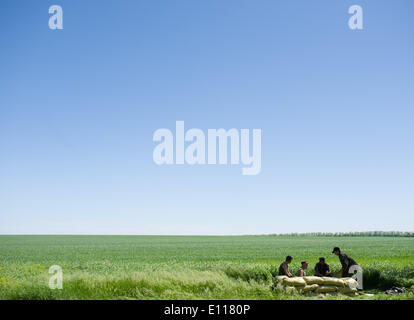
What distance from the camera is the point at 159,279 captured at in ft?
39.4

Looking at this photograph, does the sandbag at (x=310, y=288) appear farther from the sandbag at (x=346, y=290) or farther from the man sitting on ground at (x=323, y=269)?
the man sitting on ground at (x=323, y=269)

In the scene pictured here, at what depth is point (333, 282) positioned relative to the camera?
41.3ft

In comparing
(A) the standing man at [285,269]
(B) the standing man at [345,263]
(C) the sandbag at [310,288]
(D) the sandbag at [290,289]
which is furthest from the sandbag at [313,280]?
(B) the standing man at [345,263]

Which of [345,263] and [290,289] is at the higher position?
[345,263]

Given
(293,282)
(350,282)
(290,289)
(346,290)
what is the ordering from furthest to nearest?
(350,282), (346,290), (293,282), (290,289)

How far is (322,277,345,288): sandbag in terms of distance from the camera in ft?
41.3

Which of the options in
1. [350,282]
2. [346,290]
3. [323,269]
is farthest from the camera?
[323,269]

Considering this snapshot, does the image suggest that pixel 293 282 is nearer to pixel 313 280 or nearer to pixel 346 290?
pixel 313 280

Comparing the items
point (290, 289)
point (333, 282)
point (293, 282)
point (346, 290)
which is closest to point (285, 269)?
point (293, 282)

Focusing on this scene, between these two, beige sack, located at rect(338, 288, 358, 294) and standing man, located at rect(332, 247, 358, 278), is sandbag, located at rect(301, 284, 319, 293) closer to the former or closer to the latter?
beige sack, located at rect(338, 288, 358, 294)

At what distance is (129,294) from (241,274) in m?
4.57

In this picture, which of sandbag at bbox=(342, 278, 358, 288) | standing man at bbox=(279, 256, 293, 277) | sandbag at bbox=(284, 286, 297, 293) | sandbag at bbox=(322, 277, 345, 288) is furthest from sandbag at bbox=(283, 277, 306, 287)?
sandbag at bbox=(342, 278, 358, 288)

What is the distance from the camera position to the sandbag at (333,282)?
496 inches

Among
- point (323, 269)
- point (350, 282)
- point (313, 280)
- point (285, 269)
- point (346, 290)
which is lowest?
point (346, 290)
